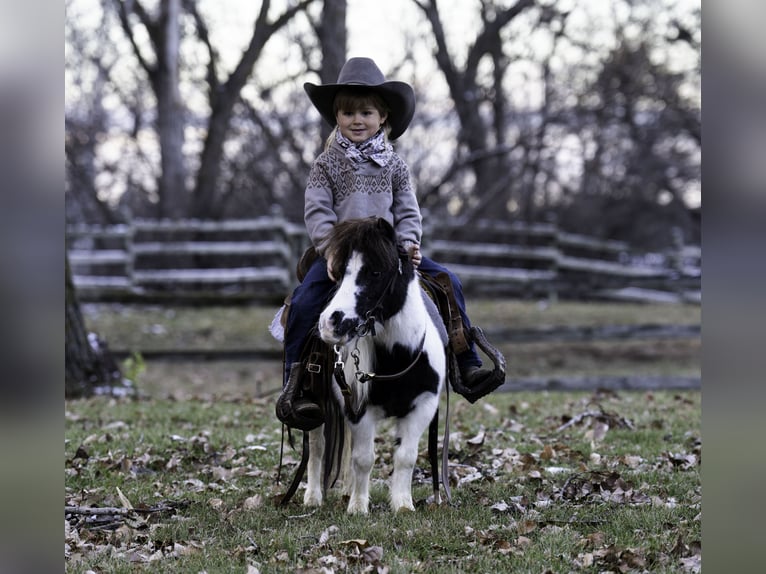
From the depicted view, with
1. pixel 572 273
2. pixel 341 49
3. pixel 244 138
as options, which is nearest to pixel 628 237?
pixel 572 273

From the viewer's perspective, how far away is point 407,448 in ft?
16.6

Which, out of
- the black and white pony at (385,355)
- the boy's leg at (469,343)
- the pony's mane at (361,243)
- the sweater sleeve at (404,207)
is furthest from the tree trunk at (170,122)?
the pony's mane at (361,243)

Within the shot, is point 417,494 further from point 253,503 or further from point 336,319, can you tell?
point 336,319

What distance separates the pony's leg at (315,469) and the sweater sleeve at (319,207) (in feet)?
4.07

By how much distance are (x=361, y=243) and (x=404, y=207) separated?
2.37 ft

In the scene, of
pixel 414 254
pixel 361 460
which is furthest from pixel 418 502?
pixel 414 254

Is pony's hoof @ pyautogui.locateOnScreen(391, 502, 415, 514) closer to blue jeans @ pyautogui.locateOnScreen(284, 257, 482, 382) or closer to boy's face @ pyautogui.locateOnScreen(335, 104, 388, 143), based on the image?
blue jeans @ pyautogui.locateOnScreen(284, 257, 482, 382)

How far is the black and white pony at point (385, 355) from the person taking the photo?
451cm

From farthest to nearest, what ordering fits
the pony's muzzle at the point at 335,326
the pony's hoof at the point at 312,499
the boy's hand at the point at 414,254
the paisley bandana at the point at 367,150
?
the pony's hoof at the point at 312,499 < the paisley bandana at the point at 367,150 < the boy's hand at the point at 414,254 < the pony's muzzle at the point at 335,326

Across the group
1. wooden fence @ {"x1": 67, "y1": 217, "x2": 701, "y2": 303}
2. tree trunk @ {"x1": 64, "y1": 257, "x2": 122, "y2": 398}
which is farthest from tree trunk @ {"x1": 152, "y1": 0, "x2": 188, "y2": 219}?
tree trunk @ {"x1": 64, "y1": 257, "x2": 122, "y2": 398}

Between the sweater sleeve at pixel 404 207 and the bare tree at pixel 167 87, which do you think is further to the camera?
the bare tree at pixel 167 87

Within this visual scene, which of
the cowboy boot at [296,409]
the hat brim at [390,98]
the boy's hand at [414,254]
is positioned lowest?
the cowboy boot at [296,409]

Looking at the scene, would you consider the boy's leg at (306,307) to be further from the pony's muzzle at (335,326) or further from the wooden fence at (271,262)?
the wooden fence at (271,262)
